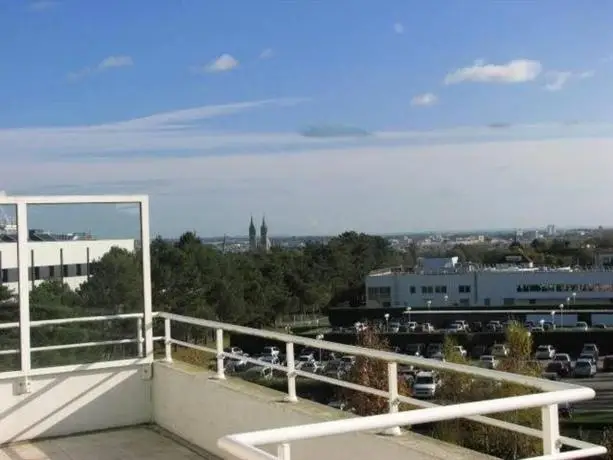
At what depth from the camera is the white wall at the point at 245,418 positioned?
4.20m

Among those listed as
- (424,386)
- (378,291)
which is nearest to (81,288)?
(424,386)

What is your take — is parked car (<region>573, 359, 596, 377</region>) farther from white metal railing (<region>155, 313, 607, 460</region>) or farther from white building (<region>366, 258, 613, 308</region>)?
white metal railing (<region>155, 313, 607, 460</region>)

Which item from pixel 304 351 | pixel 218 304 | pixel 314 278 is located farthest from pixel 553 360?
pixel 314 278

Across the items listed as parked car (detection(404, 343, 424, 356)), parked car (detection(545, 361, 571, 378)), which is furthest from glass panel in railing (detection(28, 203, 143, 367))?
parked car (detection(404, 343, 424, 356))

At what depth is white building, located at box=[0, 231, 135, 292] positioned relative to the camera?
6910 millimetres

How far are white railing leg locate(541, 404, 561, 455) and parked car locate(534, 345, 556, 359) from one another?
208 ft

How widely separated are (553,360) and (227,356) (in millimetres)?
59488

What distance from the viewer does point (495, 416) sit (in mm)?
16078

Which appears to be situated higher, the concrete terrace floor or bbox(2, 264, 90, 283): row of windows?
bbox(2, 264, 90, 283): row of windows

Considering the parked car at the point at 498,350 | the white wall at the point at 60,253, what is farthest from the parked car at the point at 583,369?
the white wall at the point at 60,253

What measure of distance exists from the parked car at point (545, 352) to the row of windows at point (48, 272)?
6029 cm

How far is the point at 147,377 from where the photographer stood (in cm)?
777

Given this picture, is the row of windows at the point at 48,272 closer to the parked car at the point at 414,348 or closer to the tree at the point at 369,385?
the tree at the point at 369,385

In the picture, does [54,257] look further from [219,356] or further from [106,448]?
[219,356]
